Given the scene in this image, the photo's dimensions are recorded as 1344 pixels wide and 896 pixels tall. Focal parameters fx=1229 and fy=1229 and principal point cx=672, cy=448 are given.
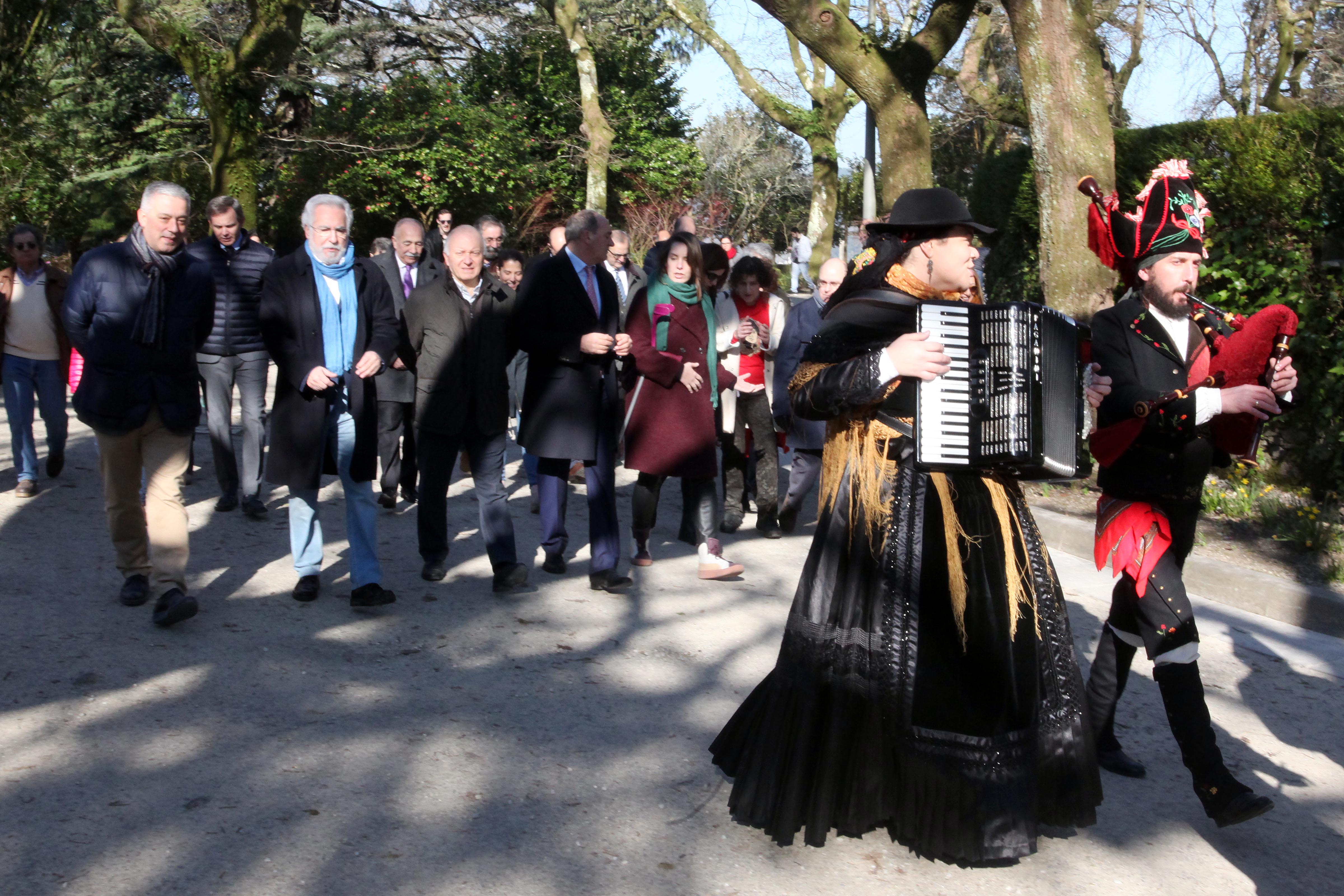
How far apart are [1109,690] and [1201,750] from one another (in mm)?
456

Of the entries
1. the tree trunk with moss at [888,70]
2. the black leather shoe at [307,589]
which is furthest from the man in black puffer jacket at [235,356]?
the tree trunk with moss at [888,70]

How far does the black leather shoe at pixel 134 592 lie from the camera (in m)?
5.80

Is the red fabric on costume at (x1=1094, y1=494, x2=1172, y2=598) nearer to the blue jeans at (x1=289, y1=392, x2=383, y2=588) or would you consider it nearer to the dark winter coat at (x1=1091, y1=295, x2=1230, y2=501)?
the dark winter coat at (x1=1091, y1=295, x2=1230, y2=501)

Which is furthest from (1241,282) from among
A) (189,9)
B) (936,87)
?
(936,87)

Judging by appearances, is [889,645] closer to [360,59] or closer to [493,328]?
[493,328]

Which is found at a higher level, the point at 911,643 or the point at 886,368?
the point at 886,368

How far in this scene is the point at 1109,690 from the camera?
13.7 feet

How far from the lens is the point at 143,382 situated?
5402mm

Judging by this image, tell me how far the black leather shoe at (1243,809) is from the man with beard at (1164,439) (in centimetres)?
1

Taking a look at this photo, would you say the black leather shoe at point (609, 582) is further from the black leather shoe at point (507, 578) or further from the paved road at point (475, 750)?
the black leather shoe at point (507, 578)

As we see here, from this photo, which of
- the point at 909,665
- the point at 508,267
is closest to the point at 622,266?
the point at 508,267

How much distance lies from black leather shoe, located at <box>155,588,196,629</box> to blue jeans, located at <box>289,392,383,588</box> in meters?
0.58

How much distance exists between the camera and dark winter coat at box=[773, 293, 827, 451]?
7.71 metres

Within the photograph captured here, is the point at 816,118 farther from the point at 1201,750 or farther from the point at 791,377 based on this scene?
the point at 1201,750
